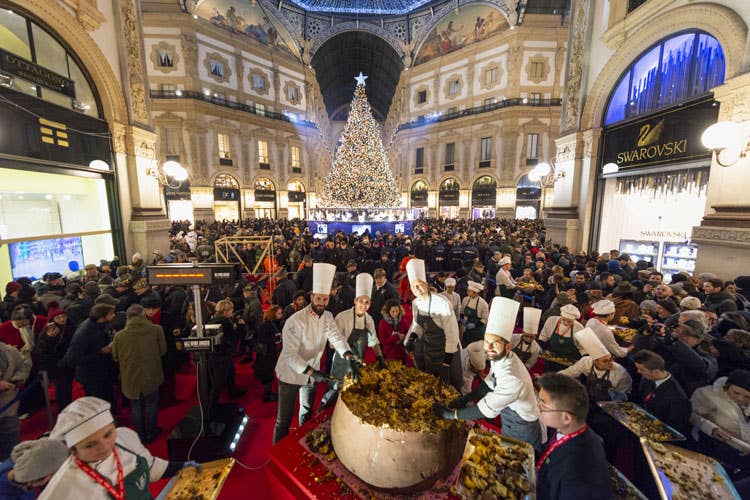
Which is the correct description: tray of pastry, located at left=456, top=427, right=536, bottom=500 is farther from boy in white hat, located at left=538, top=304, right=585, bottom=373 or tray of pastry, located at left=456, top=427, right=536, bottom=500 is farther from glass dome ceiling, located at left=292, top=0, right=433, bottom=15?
glass dome ceiling, located at left=292, top=0, right=433, bottom=15

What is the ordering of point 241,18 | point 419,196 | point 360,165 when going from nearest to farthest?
point 360,165, point 241,18, point 419,196

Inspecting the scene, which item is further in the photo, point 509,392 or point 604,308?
point 604,308

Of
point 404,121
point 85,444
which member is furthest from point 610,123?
point 404,121

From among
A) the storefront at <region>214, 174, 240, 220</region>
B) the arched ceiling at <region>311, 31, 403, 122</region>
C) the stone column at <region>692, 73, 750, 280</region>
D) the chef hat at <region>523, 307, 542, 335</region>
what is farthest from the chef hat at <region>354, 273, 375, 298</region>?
the arched ceiling at <region>311, 31, 403, 122</region>

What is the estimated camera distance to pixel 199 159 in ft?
83.7

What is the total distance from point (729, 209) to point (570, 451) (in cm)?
773

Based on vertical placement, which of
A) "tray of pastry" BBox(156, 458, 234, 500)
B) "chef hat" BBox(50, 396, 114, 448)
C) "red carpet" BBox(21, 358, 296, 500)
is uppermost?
"chef hat" BBox(50, 396, 114, 448)

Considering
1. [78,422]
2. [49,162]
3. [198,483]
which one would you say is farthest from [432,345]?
[49,162]

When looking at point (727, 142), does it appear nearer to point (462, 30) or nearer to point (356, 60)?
point (462, 30)

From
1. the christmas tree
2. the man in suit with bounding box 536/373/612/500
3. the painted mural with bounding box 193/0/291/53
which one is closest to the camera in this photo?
A: the man in suit with bounding box 536/373/612/500

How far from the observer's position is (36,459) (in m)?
1.51

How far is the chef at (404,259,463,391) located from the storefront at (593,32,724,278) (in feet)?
27.7

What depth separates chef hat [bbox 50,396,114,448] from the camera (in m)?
1.55

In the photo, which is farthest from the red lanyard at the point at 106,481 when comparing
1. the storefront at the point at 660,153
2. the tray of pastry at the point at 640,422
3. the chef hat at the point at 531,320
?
the storefront at the point at 660,153
